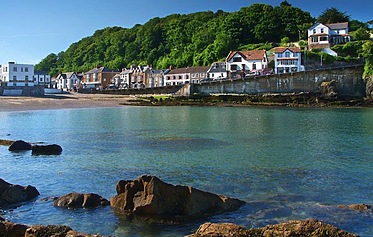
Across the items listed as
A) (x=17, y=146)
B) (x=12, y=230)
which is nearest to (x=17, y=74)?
(x=17, y=146)

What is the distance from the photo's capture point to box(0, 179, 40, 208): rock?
13422 mm

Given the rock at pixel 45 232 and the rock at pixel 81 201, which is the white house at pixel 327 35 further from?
the rock at pixel 45 232

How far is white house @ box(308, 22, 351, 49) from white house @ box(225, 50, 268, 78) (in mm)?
10786

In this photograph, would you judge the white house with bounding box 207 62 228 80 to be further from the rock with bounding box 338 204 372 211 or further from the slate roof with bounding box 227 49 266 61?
the rock with bounding box 338 204 372 211

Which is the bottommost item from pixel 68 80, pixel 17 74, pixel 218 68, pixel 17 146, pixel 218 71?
pixel 17 146

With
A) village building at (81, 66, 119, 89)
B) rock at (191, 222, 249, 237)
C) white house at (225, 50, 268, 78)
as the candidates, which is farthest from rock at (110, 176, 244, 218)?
village building at (81, 66, 119, 89)

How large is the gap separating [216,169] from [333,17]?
97.0m

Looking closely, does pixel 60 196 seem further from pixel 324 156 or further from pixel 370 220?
pixel 324 156

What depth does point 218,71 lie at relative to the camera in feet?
297

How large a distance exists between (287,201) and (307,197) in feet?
3.41

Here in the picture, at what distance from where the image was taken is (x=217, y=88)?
7875 cm

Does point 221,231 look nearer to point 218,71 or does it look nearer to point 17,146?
point 17,146

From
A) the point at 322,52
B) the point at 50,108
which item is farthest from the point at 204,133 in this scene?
the point at 322,52

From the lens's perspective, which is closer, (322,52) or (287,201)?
(287,201)
